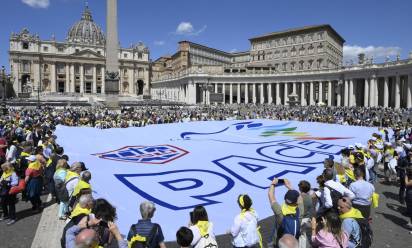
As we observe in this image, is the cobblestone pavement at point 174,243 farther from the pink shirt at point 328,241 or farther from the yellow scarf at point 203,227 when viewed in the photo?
the pink shirt at point 328,241

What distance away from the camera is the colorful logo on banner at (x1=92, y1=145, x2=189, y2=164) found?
12.7 meters

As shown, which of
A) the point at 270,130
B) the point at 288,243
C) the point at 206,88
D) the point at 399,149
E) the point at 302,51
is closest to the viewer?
the point at 288,243

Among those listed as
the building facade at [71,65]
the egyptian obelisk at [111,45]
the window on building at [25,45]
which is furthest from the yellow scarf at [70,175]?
the window on building at [25,45]

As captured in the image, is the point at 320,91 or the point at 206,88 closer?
the point at 206,88

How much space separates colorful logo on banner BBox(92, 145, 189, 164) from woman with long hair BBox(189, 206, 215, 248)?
7.68 metres

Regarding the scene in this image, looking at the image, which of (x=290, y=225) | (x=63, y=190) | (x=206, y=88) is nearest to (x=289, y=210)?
(x=290, y=225)

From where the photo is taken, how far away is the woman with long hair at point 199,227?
14.9ft

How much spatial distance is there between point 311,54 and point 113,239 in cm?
10143

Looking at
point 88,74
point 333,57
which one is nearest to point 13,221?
point 333,57

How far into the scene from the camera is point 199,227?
15.3ft

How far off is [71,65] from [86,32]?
2966cm

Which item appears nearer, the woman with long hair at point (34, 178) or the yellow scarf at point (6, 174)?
the yellow scarf at point (6, 174)

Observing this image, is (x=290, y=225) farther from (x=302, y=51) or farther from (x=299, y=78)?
(x=302, y=51)

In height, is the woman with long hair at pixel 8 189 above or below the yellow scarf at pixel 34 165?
below
